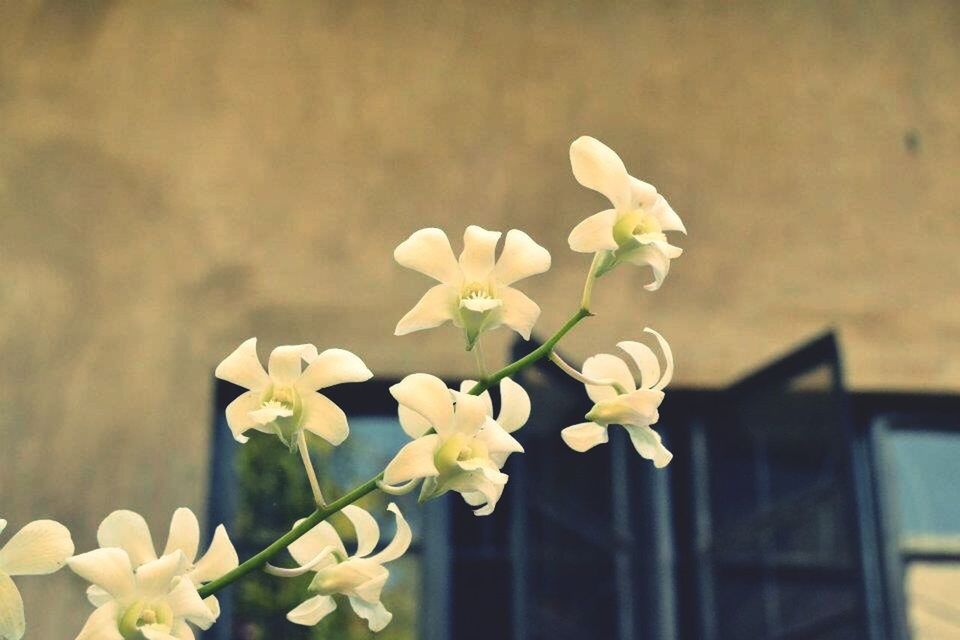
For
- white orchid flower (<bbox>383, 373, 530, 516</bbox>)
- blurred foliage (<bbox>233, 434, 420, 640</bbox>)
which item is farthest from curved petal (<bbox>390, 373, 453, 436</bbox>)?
blurred foliage (<bbox>233, 434, 420, 640</bbox>)

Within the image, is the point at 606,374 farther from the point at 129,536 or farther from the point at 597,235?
the point at 129,536

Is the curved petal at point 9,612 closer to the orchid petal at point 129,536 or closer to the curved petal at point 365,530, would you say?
the orchid petal at point 129,536

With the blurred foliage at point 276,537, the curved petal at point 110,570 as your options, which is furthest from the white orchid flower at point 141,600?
the blurred foliage at point 276,537

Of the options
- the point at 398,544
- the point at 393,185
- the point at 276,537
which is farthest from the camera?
the point at 393,185

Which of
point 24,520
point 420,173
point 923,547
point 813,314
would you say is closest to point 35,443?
point 24,520

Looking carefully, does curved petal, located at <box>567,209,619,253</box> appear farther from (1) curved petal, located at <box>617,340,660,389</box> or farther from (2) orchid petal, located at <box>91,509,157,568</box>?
(2) orchid petal, located at <box>91,509,157,568</box>

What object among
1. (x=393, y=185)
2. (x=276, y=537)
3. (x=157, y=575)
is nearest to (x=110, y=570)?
(x=157, y=575)

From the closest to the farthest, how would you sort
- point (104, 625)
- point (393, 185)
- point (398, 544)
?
point (104, 625)
point (398, 544)
point (393, 185)
